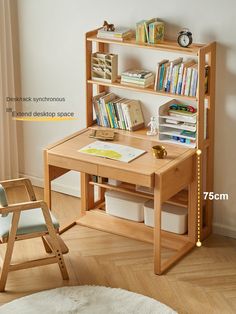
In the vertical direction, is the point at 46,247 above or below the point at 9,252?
below

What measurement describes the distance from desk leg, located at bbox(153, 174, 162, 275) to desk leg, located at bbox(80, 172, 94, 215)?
3.08ft

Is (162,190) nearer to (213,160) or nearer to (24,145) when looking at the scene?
(213,160)

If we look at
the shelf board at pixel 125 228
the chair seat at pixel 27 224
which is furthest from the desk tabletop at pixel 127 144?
the shelf board at pixel 125 228

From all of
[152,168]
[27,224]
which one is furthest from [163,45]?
[27,224]

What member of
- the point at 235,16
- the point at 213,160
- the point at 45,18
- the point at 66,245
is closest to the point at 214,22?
the point at 235,16

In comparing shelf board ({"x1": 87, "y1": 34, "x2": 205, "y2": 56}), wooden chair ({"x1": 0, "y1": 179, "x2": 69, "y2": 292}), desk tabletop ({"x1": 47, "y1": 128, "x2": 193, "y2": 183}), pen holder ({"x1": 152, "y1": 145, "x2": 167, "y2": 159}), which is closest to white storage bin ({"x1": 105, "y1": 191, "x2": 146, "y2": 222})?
desk tabletop ({"x1": 47, "y1": 128, "x2": 193, "y2": 183})

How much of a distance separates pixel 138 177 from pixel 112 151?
0.35m

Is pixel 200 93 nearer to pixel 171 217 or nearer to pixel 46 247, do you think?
pixel 171 217

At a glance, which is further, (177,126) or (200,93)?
(177,126)

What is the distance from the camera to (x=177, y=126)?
15.5 feet

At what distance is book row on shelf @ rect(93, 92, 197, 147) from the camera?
4707 mm

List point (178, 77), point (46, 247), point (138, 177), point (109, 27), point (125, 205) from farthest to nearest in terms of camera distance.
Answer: point (125, 205) → point (109, 27) → point (46, 247) → point (178, 77) → point (138, 177)

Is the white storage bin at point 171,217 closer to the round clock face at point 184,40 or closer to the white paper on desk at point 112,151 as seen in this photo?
the white paper on desk at point 112,151

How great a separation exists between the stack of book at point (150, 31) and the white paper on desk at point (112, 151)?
0.67m
